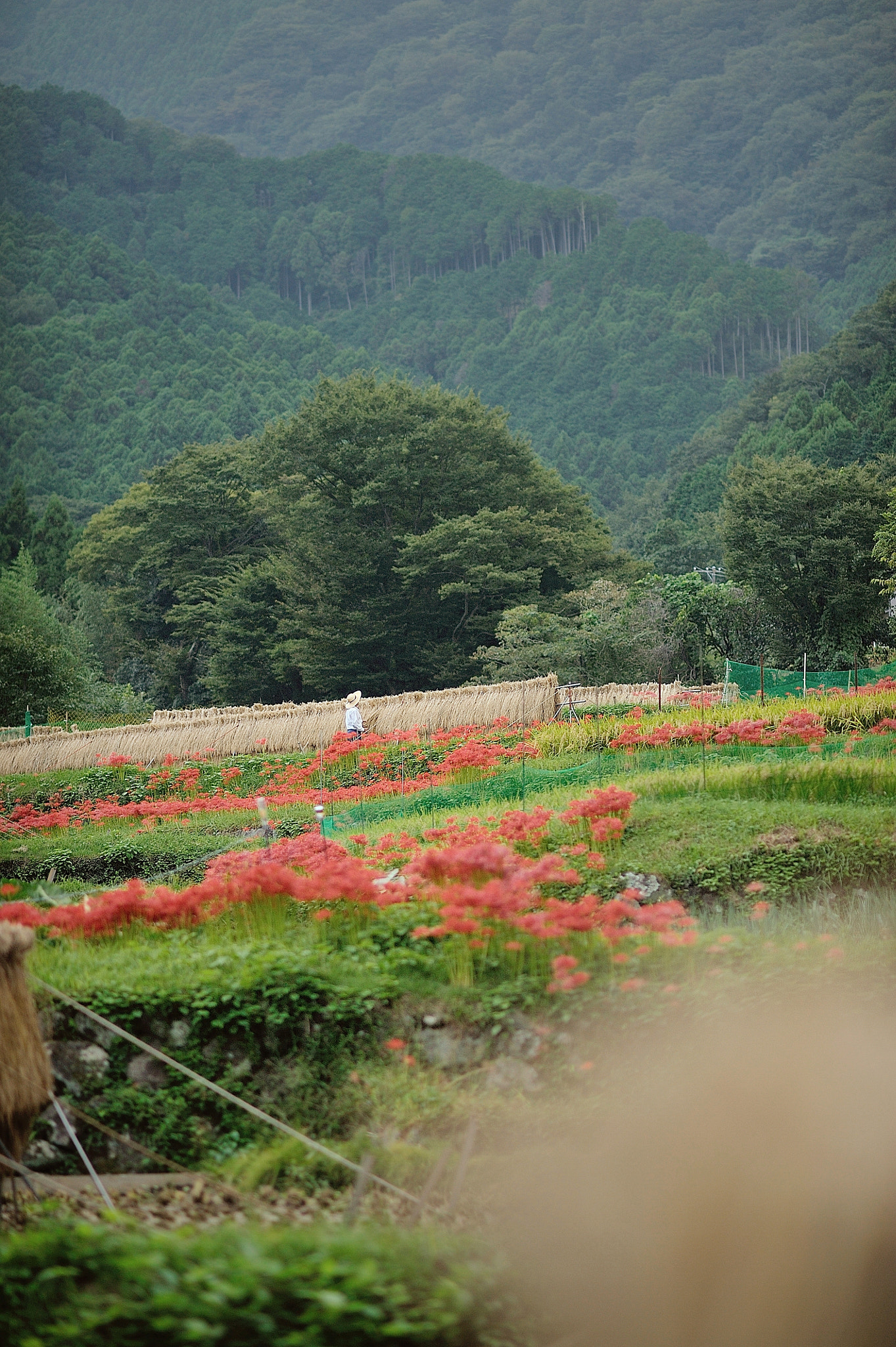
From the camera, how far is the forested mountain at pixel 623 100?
106500 millimetres

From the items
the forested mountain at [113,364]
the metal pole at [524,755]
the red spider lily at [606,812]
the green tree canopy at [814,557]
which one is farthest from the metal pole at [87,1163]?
the forested mountain at [113,364]

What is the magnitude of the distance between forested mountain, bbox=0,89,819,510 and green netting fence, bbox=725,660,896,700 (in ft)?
175

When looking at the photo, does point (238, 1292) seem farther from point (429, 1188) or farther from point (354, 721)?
point (354, 721)

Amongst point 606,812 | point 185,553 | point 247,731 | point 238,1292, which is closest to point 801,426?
point 185,553

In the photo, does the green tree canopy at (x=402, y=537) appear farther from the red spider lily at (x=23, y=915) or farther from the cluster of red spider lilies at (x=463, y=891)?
the red spider lily at (x=23, y=915)

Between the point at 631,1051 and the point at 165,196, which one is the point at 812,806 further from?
the point at 165,196

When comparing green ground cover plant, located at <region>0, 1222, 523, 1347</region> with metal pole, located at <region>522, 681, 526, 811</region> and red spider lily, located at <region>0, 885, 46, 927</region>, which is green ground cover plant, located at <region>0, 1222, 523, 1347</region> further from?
metal pole, located at <region>522, 681, 526, 811</region>

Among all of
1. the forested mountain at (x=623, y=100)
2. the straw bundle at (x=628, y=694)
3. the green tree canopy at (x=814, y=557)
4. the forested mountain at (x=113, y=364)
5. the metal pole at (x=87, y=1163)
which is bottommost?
the metal pole at (x=87, y=1163)

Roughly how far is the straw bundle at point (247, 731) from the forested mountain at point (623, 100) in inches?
3160

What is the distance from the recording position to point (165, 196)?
136875 millimetres

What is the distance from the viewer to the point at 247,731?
16.2 m

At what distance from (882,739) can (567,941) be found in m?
4.55

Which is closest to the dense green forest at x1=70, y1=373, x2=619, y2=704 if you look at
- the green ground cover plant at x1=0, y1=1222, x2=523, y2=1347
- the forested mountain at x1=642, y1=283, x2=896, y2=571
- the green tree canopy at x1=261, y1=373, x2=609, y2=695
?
the green tree canopy at x1=261, y1=373, x2=609, y2=695

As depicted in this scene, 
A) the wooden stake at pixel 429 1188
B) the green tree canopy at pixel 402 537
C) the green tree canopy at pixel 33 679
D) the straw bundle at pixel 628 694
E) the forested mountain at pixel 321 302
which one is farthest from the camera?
the forested mountain at pixel 321 302
